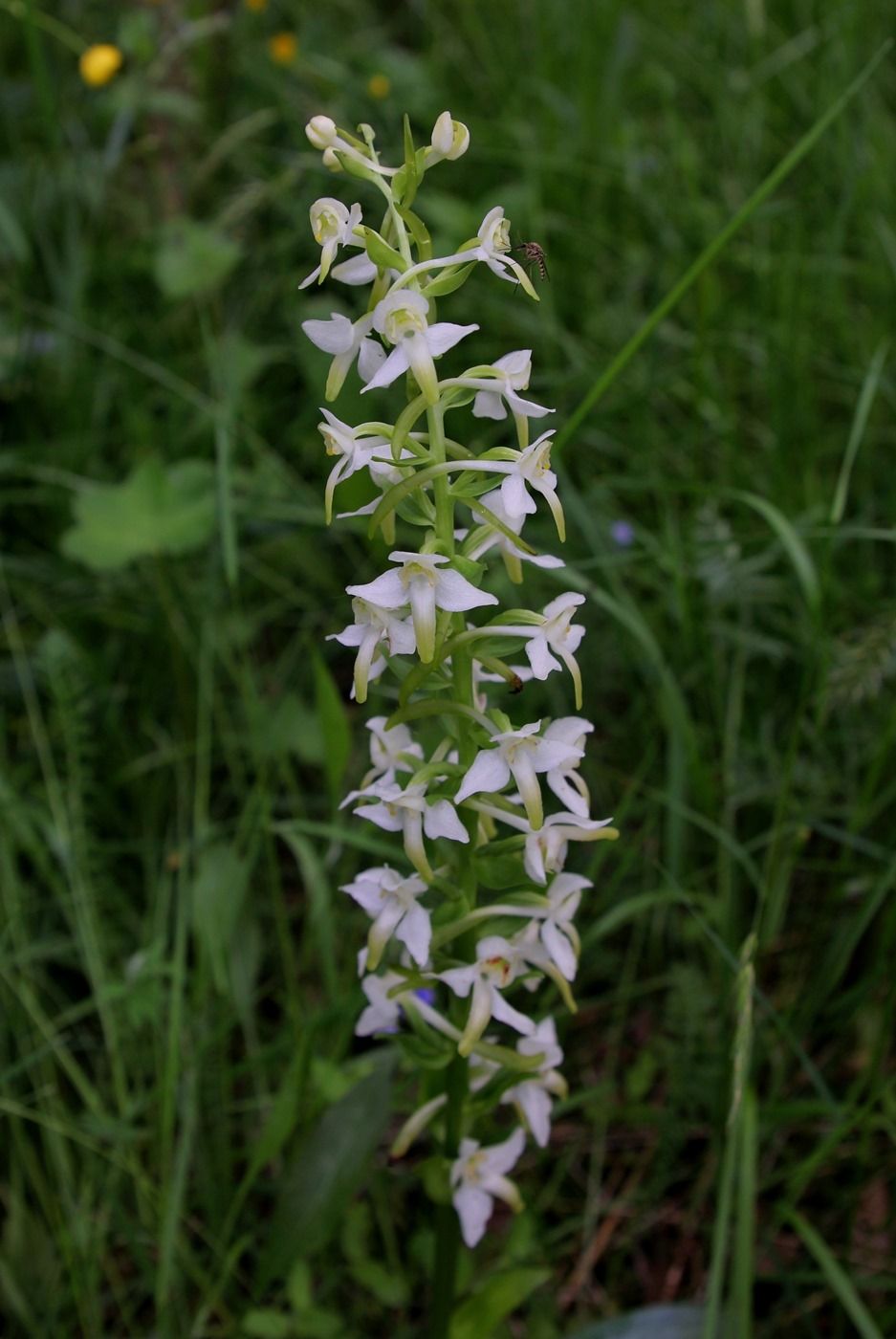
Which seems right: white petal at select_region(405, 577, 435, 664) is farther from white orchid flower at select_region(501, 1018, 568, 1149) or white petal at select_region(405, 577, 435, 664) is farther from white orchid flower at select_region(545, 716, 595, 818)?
white orchid flower at select_region(501, 1018, 568, 1149)

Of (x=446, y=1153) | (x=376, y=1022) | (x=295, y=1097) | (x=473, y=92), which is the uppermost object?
(x=473, y=92)

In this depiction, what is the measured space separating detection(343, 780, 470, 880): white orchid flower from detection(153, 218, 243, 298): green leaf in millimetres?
1754

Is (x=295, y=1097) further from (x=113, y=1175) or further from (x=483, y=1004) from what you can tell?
(x=483, y=1004)

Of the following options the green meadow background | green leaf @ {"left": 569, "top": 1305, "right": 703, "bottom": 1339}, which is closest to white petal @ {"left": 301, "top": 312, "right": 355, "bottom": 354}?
the green meadow background

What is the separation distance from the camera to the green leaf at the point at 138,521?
7.47 feet

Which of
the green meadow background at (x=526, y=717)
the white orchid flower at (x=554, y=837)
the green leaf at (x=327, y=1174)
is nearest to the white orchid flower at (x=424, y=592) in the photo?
the white orchid flower at (x=554, y=837)

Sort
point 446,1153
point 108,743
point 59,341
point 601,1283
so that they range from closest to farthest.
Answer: point 446,1153 < point 601,1283 < point 108,743 < point 59,341

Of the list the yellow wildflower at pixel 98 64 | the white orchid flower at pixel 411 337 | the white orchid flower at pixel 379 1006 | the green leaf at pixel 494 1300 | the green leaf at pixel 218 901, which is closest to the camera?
the white orchid flower at pixel 411 337

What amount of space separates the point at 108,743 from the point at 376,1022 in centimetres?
104

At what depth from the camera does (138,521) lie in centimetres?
232

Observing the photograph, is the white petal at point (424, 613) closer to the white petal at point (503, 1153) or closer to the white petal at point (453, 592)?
the white petal at point (453, 592)

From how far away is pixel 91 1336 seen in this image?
166cm

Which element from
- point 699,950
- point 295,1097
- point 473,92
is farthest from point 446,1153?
point 473,92

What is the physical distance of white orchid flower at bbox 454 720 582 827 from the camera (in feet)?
3.96
